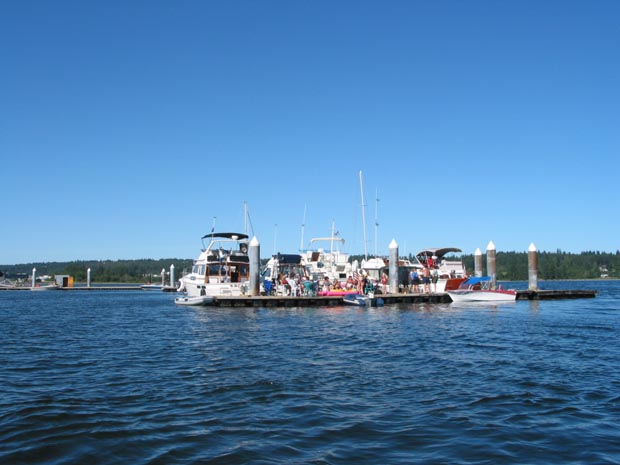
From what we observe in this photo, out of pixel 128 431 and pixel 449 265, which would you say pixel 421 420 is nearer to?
pixel 128 431

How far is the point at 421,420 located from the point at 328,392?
9.83 ft

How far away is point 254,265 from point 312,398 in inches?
1304

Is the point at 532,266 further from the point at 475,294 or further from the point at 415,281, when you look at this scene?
the point at 415,281

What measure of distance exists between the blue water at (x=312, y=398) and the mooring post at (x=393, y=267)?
21725 millimetres

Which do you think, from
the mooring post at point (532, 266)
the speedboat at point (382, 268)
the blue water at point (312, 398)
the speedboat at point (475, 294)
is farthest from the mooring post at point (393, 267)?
the blue water at point (312, 398)

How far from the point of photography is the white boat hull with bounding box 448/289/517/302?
Result: 4856 centimetres

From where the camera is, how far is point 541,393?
1373 centimetres

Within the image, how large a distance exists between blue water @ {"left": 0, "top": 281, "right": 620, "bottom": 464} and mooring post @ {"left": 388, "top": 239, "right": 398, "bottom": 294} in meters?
21.7

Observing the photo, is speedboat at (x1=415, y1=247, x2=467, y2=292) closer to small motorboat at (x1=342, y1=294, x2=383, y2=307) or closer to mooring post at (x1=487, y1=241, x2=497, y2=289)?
mooring post at (x1=487, y1=241, x2=497, y2=289)

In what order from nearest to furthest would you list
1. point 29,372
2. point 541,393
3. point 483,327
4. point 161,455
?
1. point 161,455
2. point 541,393
3. point 29,372
4. point 483,327

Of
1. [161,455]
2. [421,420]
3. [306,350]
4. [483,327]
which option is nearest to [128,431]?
[161,455]

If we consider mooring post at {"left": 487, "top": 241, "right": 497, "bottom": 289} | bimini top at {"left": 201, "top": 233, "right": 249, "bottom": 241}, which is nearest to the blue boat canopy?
bimini top at {"left": 201, "top": 233, "right": 249, "bottom": 241}

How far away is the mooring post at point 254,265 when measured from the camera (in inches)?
1794

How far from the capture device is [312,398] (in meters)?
13.2
